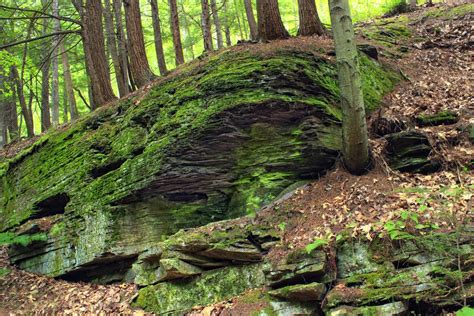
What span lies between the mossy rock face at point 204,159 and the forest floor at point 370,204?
47 cm

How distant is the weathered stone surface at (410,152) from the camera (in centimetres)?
642

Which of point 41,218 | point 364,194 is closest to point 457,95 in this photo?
point 364,194

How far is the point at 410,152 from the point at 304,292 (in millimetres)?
3469

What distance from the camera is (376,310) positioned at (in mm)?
4266

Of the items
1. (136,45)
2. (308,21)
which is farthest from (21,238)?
(308,21)

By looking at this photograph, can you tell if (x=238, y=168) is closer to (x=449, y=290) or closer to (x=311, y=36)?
(x=449, y=290)

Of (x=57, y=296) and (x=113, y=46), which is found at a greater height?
(x=113, y=46)

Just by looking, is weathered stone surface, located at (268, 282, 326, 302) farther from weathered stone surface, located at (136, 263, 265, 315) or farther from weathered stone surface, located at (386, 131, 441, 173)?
weathered stone surface, located at (386, 131, 441, 173)

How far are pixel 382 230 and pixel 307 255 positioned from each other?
1.07 m

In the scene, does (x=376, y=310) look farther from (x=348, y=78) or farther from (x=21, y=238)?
(x=21, y=238)

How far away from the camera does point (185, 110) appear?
25.8 feet

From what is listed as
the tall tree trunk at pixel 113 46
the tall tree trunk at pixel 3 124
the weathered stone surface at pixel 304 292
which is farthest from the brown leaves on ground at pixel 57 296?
the tall tree trunk at pixel 3 124

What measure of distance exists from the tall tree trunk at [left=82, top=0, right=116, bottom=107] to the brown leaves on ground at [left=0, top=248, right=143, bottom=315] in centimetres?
551

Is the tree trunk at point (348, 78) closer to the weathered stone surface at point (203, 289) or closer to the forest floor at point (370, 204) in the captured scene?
the forest floor at point (370, 204)
